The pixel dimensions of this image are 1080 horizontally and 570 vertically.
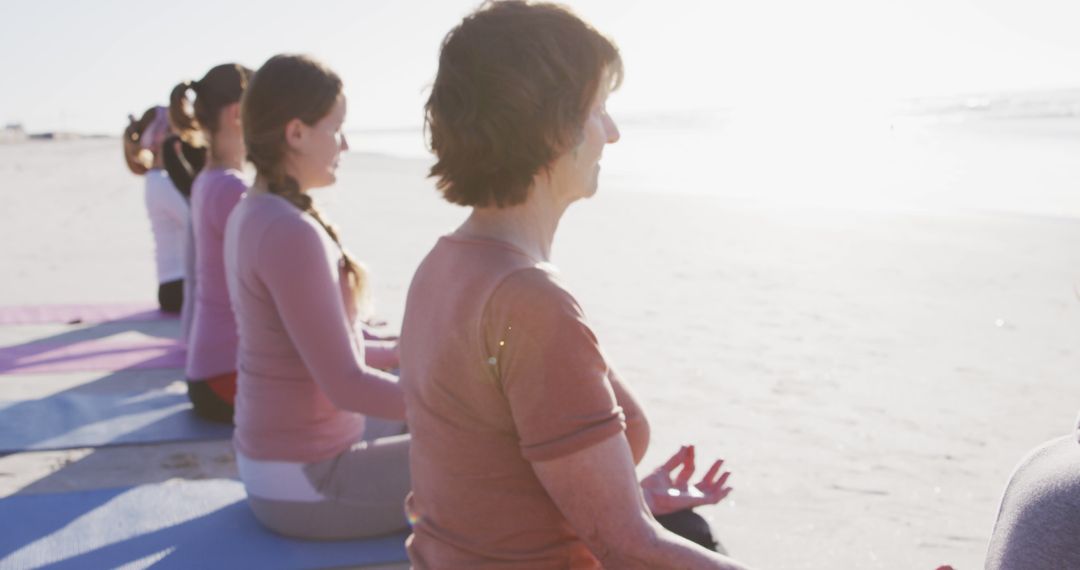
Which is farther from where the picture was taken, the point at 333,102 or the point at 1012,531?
the point at 333,102

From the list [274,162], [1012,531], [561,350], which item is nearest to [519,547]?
[561,350]

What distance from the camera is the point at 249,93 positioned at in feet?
8.84

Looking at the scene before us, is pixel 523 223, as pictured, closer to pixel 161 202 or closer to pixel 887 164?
pixel 161 202

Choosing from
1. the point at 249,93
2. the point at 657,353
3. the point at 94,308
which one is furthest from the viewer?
the point at 94,308

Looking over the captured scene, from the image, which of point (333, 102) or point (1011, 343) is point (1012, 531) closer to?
point (333, 102)

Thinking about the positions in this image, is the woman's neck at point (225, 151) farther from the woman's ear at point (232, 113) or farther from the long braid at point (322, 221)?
the long braid at point (322, 221)

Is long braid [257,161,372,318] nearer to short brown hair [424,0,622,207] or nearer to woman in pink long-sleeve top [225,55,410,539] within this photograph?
woman in pink long-sleeve top [225,55,410,539]

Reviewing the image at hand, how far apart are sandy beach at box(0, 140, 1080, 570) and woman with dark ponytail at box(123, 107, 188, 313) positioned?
414 mm

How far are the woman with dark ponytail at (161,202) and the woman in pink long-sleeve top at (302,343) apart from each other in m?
3.27

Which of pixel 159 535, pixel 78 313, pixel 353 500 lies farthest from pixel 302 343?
pixel 78 313

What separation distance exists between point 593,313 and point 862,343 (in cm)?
176

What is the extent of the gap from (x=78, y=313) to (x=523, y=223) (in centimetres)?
568

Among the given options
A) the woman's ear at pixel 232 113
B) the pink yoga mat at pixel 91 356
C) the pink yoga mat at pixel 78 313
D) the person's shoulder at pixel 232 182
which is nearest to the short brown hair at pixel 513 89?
the person's shoulder at pixel 232 182

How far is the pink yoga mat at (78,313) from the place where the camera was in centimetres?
616
